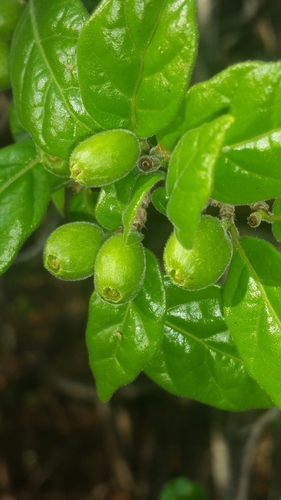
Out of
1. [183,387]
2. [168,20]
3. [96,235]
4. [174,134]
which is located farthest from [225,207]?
[183,387]

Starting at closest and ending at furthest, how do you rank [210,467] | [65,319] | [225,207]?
[225,207]
[210,467]
[65,319]

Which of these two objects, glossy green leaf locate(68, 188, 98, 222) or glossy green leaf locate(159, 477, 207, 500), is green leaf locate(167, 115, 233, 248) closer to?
glossy green leaf locate(68, 188, 98, 222)

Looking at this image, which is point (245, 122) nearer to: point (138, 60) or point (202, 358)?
point (138, 60)

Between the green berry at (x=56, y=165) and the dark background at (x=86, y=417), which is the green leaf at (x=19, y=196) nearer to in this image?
the green berry at (x=56, y=165)

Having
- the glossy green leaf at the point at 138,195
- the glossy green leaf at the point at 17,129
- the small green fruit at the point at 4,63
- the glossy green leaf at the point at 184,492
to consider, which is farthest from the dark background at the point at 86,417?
the glossy green leaf at the point at 138,195

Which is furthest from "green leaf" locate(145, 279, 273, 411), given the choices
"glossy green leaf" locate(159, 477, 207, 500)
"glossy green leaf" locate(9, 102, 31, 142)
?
"glossy green leaf" locate(159, 477, 207, 500)

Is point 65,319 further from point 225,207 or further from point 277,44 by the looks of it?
point 225,207
